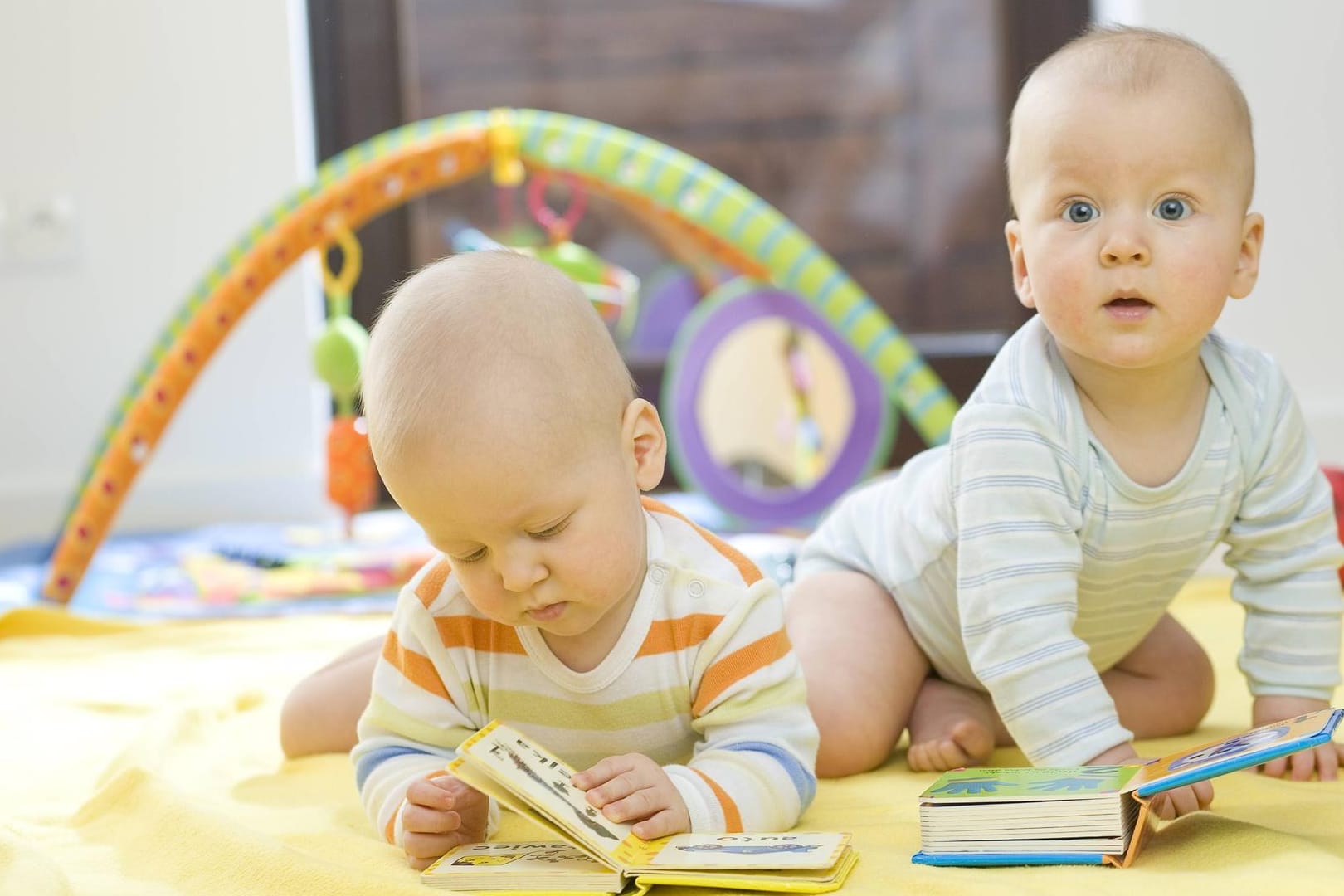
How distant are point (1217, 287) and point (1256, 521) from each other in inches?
7.2

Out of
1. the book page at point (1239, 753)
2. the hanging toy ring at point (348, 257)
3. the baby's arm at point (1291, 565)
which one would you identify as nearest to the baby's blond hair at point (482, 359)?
the book page at point (1239, 753)

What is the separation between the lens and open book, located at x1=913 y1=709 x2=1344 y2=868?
76cm

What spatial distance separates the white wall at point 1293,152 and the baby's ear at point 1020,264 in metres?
1.41

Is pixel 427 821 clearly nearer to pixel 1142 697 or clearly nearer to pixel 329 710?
pixel 329 710

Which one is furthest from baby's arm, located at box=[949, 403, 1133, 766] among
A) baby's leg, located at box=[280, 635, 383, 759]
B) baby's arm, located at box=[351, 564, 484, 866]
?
baby's leg, located at box=[280, 635, 383, 759]

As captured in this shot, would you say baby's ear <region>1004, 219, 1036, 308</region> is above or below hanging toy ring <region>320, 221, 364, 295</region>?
above

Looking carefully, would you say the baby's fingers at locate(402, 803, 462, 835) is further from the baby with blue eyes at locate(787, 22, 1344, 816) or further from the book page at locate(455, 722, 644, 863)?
the baby with blue eyes at locate(787, 22, 1344, 816)

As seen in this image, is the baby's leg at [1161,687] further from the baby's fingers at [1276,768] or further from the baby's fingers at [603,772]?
the baby's fingers at [603,772]

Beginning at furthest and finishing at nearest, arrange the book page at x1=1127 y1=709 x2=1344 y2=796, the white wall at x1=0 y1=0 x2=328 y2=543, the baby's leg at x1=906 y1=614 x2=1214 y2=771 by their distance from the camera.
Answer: the white wall at x1=0 y1=0 x2=328 y2=543 < the baby's leg at x1=906 y1=614 x2=1214 y2=771 < the book page at x1=1127 y1=709 x2=1344 y2=796

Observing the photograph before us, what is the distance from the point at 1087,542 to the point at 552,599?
1.24ft

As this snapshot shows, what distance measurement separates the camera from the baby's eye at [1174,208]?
36.1 inches

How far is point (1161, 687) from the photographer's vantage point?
1.12m

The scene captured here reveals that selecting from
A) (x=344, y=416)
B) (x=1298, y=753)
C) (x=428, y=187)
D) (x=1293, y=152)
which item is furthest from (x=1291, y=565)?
(x=344, y=416)

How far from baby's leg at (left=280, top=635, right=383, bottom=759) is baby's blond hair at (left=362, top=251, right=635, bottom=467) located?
38cm
